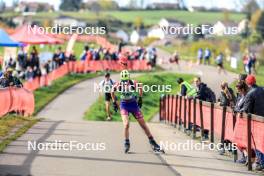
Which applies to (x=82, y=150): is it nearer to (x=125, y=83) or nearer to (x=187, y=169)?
(x=125, y=83)

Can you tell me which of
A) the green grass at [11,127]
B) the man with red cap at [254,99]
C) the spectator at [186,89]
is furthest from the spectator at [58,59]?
the man with red cap at [254,99]

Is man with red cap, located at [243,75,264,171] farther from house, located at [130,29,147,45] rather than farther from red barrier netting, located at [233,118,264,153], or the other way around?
house, located at [130,29,147,45]

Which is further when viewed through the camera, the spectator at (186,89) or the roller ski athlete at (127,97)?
the spectator at (186,89)

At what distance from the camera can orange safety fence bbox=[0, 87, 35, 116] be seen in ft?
64.9

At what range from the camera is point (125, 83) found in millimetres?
14406

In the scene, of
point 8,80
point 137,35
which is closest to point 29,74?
point 8,80

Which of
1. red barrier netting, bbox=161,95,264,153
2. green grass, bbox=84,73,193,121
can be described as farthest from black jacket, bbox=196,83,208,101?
green grass, bbox=84,73,193,121

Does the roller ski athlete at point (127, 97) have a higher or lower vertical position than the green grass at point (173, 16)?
lower

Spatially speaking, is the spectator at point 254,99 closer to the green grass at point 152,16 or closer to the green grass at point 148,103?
the green grass at point 148,103

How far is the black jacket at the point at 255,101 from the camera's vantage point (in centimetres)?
1310

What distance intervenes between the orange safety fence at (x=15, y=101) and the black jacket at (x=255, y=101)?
25.9 ft

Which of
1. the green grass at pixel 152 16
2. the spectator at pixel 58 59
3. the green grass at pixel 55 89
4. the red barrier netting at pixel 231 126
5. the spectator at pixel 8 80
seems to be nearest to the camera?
the red barrier netting at pixel 231 126

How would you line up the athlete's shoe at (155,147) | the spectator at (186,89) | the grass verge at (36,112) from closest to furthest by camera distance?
the athlete's shoe at (155,147) → the grass verge at (36,112) → the spectator at (186,89)

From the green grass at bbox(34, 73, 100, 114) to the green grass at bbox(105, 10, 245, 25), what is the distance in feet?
364
